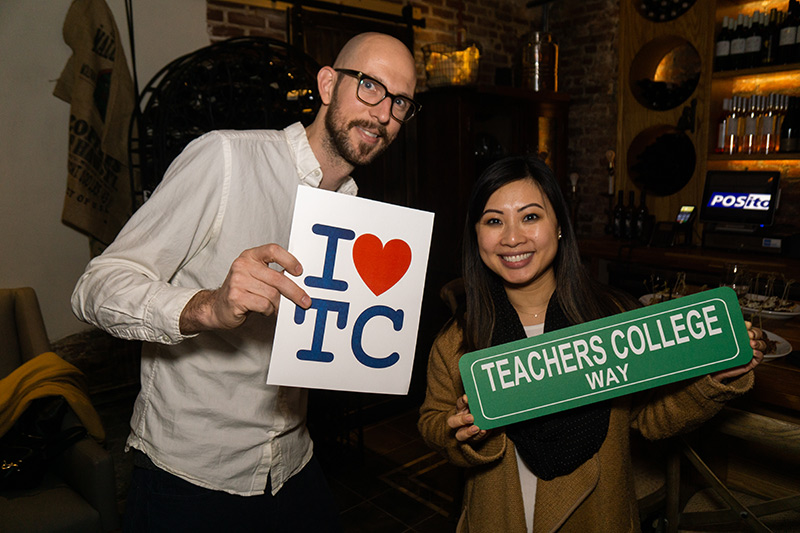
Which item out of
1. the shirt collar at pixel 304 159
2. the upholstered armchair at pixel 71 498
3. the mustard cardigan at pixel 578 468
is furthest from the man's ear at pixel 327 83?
the upholstered armchair at pixel 71 498

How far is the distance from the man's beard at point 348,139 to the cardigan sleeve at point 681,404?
902 mm

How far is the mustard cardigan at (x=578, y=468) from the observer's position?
122 centimetres

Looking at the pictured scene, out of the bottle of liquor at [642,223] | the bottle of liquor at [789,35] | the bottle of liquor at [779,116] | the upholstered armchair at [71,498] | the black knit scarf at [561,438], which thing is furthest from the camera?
the bottle of liquor at [642,223]

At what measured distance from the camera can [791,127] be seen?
Answer: 3766 mm

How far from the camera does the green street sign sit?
105 cm

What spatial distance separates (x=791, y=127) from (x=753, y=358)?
3470 millimetres

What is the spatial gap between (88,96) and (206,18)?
0.96 meters

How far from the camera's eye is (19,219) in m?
2.98

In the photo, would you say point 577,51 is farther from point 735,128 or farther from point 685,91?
point 735,128

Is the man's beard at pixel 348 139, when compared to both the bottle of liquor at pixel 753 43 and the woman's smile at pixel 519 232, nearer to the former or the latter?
the woman's smile at pixel 519 232

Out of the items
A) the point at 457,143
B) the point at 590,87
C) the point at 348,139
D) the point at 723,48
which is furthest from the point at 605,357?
the point at 590,87

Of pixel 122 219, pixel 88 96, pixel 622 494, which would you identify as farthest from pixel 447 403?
pixel 88 96

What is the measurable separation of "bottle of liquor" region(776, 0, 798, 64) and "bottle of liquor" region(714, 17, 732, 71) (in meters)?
0.35

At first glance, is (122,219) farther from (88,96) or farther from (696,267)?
(696,267)
